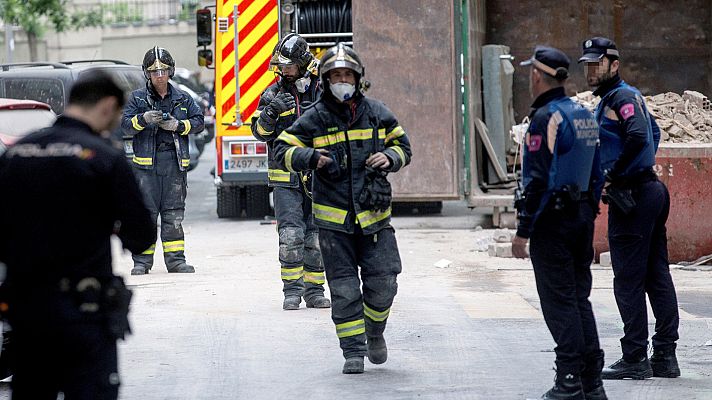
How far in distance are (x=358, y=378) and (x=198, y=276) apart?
4325mm

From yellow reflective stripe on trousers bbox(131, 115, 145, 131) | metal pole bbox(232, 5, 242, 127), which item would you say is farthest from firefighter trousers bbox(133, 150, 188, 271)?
metal pole bbox(232, 5, 242, 127)

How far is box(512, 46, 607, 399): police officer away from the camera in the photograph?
5.83 metres

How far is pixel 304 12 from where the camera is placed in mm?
14375

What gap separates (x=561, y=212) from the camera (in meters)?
5.85

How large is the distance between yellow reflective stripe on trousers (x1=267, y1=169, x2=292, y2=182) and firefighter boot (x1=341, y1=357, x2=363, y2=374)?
7.65 ft

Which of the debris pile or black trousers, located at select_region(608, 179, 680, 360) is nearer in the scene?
black trousers, located at select_region(608, 179, 680, 360)

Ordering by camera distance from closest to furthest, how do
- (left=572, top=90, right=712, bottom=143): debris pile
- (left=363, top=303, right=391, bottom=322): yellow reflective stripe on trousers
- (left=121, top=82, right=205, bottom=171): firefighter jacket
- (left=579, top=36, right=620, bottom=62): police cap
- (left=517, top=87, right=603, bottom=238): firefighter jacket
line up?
(left=517, top=87, right=603, bottom=238): firefighter jacket
(left=579, top=36, right=620, bottom=62): police cap
(left=363, top=303, right=391, bottom=322): yellow reflective stripe on trousers
(left=121, top=82, right=205, bottom=171): firefighter jacket
(left=572, top=90, right=712, bottom=143): debris pile

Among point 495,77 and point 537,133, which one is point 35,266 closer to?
point 537,133

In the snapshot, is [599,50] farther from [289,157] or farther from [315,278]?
[315,278]

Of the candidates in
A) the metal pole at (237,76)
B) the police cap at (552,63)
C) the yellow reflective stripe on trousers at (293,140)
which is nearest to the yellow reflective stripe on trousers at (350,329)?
the yellow reflective stripe on trousers at (293,140)

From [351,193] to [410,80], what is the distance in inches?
277

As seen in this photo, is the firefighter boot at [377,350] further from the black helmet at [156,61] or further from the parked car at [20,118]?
the black helmet at [156,61]

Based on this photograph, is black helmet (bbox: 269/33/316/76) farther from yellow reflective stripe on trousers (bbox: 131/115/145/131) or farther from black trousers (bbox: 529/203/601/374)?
black trousers (bbox: 529/203/601/374)

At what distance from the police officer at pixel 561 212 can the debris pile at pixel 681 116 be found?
517cm
